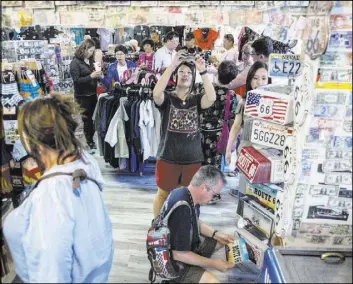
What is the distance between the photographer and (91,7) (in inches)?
87.9

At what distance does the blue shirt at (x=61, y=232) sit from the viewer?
1498 mm

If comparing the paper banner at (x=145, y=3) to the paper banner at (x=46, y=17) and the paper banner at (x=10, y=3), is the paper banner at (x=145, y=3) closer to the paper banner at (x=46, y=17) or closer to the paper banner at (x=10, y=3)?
the paper banner at (x=46, y=17)

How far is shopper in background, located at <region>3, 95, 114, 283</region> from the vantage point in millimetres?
1502

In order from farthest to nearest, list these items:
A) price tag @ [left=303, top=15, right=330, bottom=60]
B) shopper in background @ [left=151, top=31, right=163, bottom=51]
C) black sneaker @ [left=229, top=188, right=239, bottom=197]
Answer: shopper in background @ [left=151, top=31, right=163, bottom=51], black sneaker @ [left=229, top=188, right=239, bottom=197], price tag @ [left=303, top=15, right=330, bottom=60]

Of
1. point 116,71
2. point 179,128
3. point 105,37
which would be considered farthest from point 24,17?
point 105,37

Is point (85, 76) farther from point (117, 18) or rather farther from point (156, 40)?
point (117, 18)

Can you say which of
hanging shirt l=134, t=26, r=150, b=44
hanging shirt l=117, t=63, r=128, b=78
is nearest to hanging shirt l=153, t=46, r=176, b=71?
hanging shirt l=117, t=63, r=128, b=78

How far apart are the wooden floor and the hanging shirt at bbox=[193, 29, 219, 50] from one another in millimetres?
3296

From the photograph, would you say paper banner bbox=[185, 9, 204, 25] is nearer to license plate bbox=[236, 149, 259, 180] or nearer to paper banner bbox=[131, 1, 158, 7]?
paper banner bbox=[131, 1, 158, 7]

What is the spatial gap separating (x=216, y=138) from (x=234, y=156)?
1.07 meters

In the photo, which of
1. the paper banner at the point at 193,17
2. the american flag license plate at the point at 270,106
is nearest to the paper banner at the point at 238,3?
the paper banner at the point at 193,17

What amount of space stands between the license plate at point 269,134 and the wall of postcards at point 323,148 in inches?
10.9

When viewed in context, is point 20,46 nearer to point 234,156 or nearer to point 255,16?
point 234,156

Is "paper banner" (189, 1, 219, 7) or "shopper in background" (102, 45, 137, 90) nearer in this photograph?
"paper banner" (189, 1, 219, 7)
